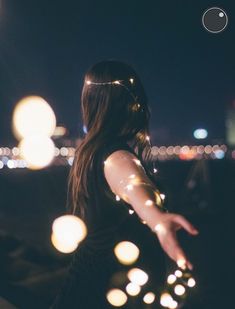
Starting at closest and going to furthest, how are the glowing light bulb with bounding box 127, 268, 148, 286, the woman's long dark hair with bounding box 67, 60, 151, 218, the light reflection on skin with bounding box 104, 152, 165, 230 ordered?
1. the light reflection on skin with bounding box 104, 152, 165, 230
2. the glowing light bulb with bounding box 127, 268, 148, 286
3. the woman's long dark hair with bounding box 67, 60, 151, 218

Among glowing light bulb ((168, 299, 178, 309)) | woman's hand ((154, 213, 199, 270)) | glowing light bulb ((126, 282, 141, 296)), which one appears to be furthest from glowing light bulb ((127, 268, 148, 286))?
woman's hand ((154, 213, 199, 270))

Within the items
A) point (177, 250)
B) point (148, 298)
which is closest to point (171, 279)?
point (148, 298)

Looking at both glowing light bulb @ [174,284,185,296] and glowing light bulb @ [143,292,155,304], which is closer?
glowing light bulb @ [143,292,155,304]

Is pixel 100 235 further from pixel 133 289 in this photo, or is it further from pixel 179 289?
pixel 179 289

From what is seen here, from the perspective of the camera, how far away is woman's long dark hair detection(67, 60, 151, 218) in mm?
2621

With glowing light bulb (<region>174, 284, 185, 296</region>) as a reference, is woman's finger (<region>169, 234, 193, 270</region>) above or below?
above

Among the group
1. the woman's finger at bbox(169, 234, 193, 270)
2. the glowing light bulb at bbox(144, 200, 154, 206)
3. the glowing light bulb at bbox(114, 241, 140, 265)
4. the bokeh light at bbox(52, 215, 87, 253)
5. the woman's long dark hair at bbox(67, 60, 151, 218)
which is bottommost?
the bokeh light at bbox(52, 215, 87, 253)

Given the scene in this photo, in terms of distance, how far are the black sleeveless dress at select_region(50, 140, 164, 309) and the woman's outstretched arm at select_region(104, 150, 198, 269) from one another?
0.08 m

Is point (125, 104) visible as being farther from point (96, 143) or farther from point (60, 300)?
point (60, 300)

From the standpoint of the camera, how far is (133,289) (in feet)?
8.26

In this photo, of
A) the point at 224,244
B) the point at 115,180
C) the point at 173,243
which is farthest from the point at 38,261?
the point at 224,244

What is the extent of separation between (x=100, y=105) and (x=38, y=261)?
980 millimetres

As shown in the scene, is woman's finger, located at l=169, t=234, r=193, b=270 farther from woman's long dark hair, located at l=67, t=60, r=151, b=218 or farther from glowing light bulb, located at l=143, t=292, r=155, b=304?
woman's long dark hair, located at l=67, t=60, r=151, b=218

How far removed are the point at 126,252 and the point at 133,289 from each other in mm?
170
